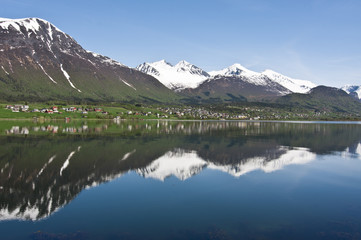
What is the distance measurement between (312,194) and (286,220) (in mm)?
10084

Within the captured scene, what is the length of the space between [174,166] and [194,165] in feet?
11.6

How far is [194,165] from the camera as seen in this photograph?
4712cm

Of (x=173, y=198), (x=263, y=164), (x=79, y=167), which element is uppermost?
(x=79, y=167)

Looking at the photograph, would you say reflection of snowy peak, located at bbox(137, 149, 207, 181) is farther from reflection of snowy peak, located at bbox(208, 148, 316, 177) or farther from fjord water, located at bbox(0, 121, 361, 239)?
reflection of snowy peak, located at bbox(208, 148, 316, 177)

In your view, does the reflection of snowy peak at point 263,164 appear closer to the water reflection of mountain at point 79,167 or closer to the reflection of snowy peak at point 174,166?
the water reflection of mountain at point 79,167

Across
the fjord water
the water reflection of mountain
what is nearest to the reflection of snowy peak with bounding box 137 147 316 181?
the water reflection of mountain

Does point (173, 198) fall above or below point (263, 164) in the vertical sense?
above

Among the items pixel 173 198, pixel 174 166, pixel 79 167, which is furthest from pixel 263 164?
pixel 79 167

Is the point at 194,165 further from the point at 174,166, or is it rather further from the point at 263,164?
the point at 263,164

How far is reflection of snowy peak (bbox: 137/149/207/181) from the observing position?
39.8 metres

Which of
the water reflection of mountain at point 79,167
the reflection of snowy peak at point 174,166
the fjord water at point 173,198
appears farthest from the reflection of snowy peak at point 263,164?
the reflection of snowy peak at point 174,166

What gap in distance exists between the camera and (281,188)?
113 feet

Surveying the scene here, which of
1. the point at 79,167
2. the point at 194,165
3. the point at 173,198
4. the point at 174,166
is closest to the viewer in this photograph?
the point at 173,198

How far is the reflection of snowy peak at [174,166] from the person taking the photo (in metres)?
39.8
